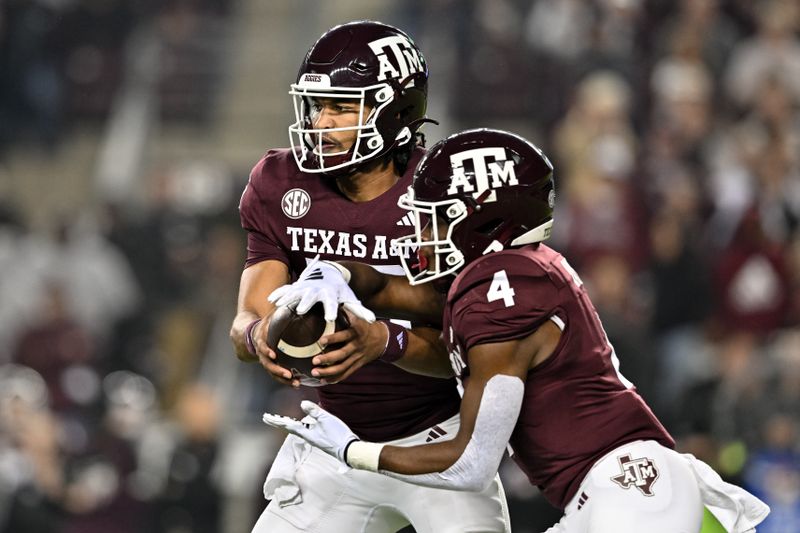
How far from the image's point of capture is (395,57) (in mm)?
4121

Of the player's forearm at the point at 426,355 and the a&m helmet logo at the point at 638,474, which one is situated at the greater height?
the player's forearm at the point at 426,355

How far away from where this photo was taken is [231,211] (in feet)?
29.8

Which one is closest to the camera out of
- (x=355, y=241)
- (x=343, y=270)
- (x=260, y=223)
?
(x=343, y=270)

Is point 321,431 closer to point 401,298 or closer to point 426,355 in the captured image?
point 426,355

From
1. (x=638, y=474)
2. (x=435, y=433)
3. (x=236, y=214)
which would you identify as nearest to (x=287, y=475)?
(x=435, y=433)

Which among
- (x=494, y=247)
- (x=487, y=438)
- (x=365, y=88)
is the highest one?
(x=365, y=88)

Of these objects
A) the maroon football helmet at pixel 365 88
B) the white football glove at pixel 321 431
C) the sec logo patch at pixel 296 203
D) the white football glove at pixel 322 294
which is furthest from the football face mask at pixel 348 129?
the white football glove at pixel 321 431

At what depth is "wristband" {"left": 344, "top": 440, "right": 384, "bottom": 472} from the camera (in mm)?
3621

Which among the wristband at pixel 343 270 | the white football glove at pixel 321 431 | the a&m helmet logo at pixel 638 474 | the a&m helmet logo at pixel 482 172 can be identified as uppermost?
the a&m helmet logo at pixel 482 172

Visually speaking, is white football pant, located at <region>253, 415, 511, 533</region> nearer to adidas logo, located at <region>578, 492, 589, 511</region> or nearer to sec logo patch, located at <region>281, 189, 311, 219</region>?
adidas logo, located at <region>578, 492, 589, 511</region>

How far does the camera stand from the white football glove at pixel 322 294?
3.62m

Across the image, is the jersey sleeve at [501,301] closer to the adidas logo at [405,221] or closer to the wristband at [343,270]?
the wristband at [343,270]

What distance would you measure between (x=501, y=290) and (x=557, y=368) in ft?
0.82

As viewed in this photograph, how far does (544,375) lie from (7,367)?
5486 mm
